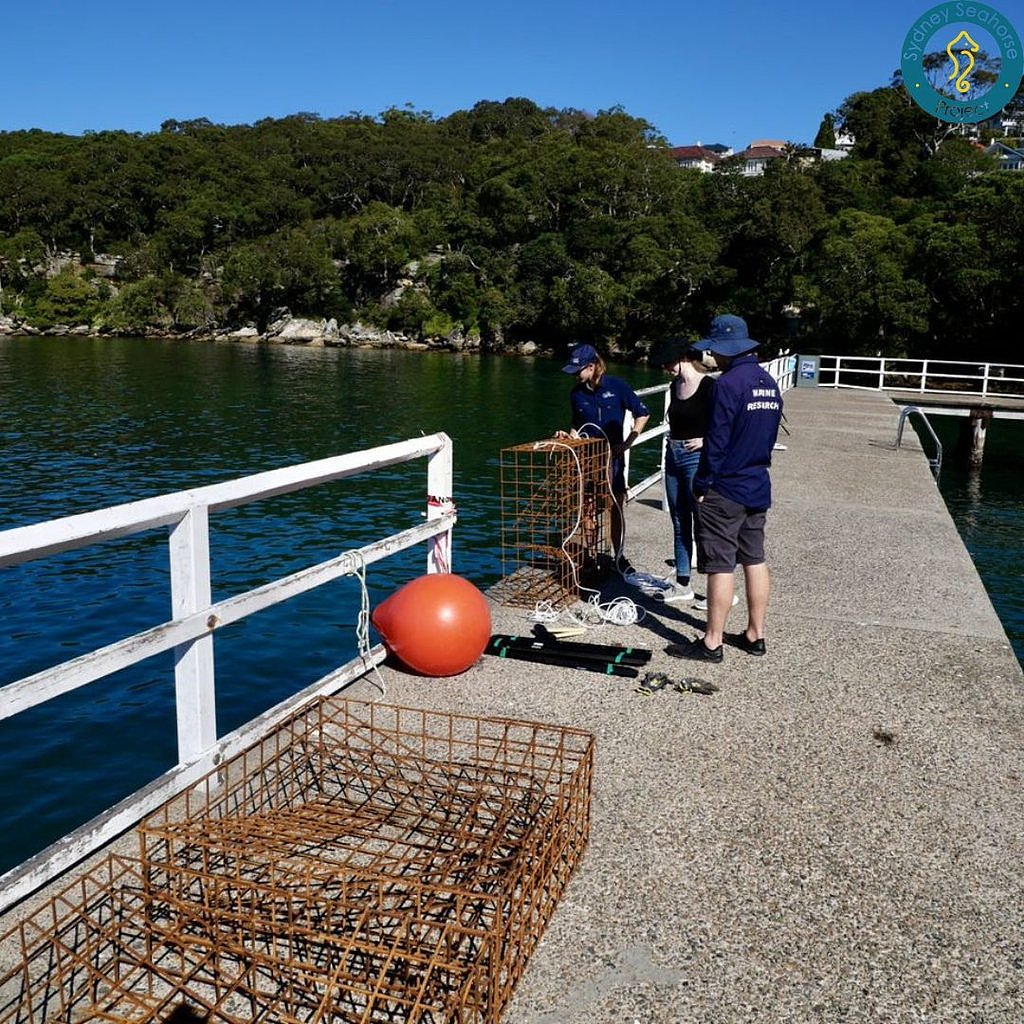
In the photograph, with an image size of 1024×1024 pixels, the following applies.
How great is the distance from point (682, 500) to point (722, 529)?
1.72 metres

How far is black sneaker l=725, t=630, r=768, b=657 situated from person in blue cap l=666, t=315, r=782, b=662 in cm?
28

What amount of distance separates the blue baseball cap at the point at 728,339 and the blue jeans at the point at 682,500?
146 centimetres


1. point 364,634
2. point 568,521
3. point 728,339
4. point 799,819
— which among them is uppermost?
point 728,339

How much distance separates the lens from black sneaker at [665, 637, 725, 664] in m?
5.86

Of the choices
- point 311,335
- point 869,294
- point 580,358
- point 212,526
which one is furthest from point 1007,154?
point 580,358

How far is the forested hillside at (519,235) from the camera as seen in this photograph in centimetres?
5397

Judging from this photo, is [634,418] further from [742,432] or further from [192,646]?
[192,646]

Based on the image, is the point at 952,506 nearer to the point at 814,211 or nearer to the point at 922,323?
the point at 922,323

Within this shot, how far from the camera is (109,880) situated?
10.9 feet

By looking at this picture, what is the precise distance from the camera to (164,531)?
1719cm

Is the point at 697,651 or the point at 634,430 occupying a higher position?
the point at 634,430

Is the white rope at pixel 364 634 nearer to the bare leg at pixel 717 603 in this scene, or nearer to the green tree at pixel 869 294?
the bare leg at pixel 717 603

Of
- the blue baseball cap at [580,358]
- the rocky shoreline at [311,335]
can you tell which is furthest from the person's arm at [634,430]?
the rocky shoreline at [311,335]

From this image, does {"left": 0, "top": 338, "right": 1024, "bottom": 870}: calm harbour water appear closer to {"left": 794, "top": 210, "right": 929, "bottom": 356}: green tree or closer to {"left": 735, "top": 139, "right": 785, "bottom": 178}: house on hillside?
{"left": 794, "top": 210, "right": 929, "bottom": 356}: green tree
